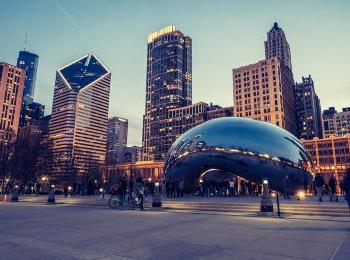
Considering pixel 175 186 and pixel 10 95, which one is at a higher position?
pixel 10 95

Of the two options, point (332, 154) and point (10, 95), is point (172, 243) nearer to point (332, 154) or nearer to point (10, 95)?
point (332, 154)

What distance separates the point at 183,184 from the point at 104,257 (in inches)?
884

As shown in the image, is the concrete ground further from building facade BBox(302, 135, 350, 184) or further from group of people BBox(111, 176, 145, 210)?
building facade BBox(302, 135, 350, 184)

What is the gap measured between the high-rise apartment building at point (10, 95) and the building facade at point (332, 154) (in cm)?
13612

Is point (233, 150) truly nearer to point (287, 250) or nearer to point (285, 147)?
point (285, 147)

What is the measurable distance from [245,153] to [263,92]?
134937 mm

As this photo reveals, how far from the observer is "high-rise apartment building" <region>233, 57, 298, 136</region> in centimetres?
14788

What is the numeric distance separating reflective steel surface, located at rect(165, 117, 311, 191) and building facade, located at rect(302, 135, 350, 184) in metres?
112

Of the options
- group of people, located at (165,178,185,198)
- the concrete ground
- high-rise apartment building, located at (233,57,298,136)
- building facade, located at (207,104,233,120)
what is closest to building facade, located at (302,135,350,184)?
high-rise apartment building, located at (233,57,298,136)

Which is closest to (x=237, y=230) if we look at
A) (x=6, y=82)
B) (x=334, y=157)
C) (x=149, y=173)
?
(x=334, y=157)

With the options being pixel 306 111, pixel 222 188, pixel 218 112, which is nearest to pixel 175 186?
pixel 222 188

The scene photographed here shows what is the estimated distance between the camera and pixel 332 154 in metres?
130

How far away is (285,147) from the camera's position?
23.2 m

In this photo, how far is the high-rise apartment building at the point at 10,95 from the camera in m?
138
